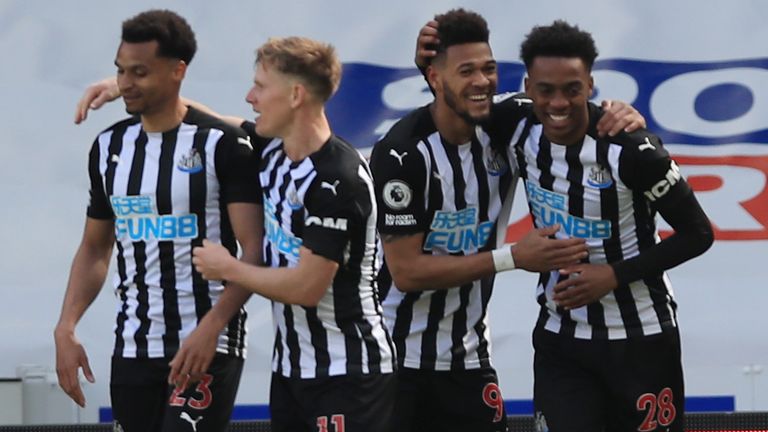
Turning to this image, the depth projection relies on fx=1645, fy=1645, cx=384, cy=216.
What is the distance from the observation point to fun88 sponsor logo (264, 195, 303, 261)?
13.4ft

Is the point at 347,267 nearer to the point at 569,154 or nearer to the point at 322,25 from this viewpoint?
the point at 569,154

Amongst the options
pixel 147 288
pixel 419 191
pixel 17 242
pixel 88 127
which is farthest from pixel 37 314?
pixel 419 191

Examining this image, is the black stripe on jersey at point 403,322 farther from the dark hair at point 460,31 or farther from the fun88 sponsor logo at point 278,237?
the dark hair at point 460,31

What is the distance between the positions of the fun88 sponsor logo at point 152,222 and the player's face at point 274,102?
A: 0.43m

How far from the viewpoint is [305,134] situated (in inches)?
159

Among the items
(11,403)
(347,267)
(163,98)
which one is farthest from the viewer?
(11,403)

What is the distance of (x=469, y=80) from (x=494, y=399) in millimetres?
903

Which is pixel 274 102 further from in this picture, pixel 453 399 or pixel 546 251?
pixel 453 399

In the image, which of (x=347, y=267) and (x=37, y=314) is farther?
(x=37, y=314)

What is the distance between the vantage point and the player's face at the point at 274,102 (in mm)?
4012

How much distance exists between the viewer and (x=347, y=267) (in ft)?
13.3

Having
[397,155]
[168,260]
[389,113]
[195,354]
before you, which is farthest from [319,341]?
[389,113]

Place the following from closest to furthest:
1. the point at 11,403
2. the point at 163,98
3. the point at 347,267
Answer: the point at 347,267
the point at 163,98
the point at 11,403

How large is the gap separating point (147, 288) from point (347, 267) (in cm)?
63
